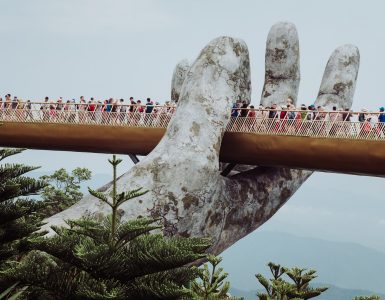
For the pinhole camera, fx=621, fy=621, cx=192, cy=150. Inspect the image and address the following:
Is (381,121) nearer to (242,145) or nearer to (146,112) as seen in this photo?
(242,145)

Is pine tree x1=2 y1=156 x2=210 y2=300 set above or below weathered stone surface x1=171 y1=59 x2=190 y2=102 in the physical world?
below

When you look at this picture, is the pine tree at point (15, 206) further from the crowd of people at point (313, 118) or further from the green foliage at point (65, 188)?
the green foliage at point (65, 188)

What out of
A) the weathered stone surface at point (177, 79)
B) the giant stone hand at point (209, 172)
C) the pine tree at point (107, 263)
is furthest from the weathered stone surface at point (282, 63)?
the pine tree at point (107, 263)

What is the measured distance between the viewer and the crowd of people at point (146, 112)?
55.9 ft

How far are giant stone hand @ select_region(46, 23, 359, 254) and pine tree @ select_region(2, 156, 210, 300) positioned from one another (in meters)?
5.47

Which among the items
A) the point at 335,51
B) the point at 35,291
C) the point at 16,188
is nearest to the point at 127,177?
the point at 16,188

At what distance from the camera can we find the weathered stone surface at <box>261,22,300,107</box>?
2284 centimetres

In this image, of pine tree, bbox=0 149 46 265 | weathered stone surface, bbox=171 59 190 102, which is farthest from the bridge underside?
weathered stone surface, bbox=171 59 190 102

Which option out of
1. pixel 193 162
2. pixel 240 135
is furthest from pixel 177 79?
pixel 193 162

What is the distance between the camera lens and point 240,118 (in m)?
18.4

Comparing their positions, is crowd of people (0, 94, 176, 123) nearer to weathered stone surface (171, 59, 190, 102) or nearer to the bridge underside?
the bridge underside

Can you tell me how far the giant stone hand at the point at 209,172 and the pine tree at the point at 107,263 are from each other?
5.47 meters

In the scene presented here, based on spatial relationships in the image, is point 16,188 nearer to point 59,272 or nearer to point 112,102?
point 59,272

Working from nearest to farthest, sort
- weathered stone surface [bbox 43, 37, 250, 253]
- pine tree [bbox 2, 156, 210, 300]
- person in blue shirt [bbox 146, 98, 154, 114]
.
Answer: pine tree [bbox 2, 156, 210, 300] → weathered stone surface [bbox 43, 37, 250, 253] → person in blue shirt [bbox 146, 98, 154, 114]
